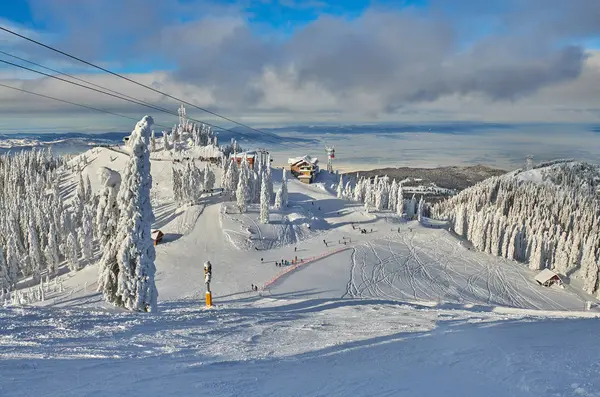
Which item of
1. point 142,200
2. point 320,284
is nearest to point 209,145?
point 320,284

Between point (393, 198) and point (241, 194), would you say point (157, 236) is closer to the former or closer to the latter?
point (241, 194)

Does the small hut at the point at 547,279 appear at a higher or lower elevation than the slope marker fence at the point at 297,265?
lower

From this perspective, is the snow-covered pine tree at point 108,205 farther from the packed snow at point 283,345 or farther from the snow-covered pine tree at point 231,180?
the snow-covered pine tree at point 231,180

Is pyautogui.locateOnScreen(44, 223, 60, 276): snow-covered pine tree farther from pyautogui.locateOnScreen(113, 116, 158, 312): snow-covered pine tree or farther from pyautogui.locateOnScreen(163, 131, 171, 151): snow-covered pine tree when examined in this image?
pyautogui.locateOnScreen(163, 131, 171, 151): snow-covered pine tree

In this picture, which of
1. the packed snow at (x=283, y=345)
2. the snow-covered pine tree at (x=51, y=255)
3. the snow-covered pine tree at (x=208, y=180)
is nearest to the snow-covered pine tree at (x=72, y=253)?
the snow-covered pine tree at (x=51, y=255)

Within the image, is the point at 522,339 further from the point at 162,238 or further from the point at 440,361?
the point at 162,238

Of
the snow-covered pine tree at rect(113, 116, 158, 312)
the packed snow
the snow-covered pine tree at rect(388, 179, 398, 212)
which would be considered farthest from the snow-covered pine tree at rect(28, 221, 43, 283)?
the snow-covered pine tree at rect(388, 179, 398, 212)
